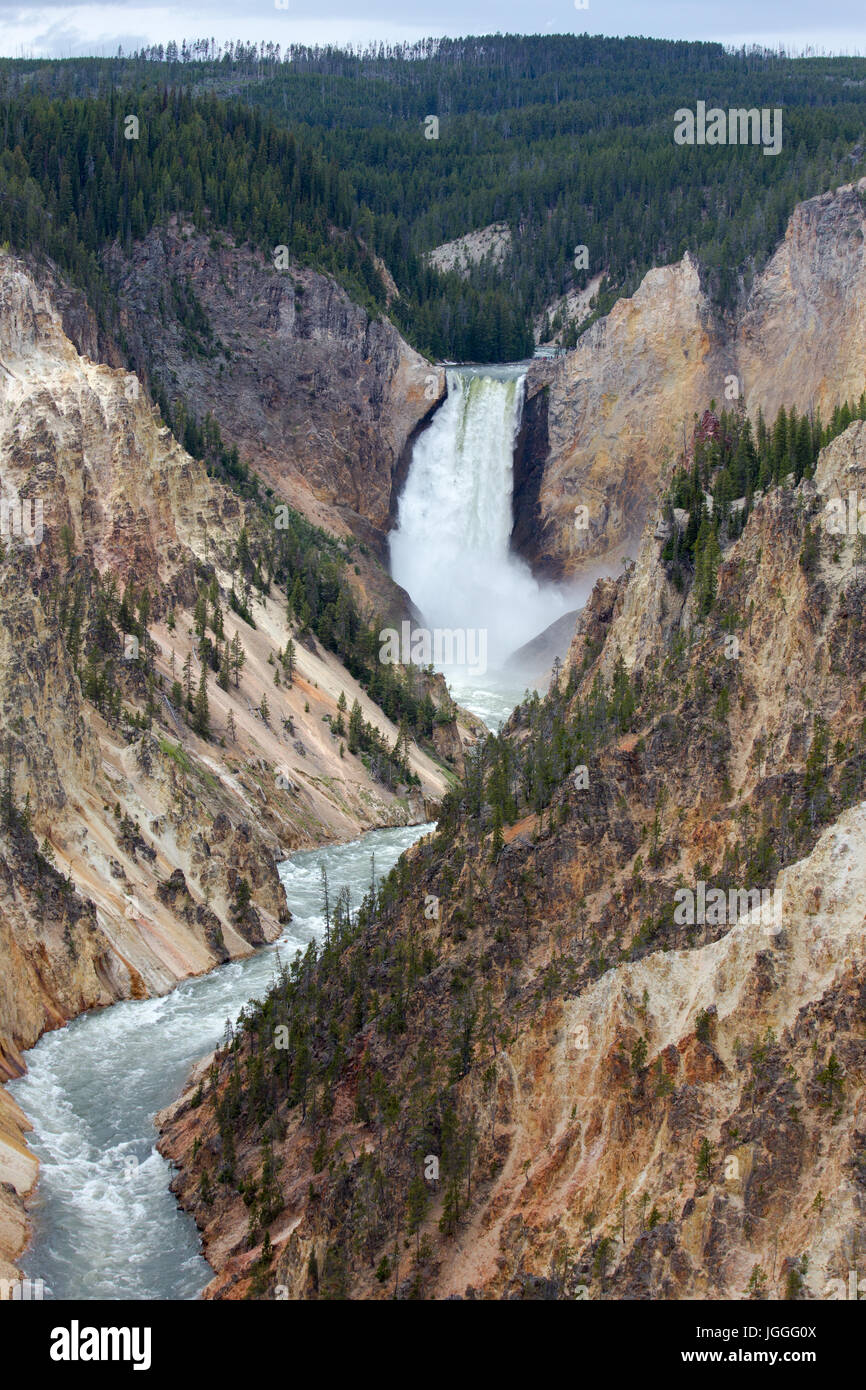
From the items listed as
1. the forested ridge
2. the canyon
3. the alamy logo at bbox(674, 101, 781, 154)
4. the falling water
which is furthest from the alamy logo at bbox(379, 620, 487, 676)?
the alamy logo at bbox(674, 101, 781, 154)

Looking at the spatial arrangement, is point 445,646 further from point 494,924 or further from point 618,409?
point 494,924

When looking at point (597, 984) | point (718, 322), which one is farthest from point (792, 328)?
point (597, 984)

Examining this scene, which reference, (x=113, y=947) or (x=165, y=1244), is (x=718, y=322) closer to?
(x=113, y=947)

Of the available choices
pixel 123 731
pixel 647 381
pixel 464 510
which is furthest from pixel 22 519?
pixel 647 381

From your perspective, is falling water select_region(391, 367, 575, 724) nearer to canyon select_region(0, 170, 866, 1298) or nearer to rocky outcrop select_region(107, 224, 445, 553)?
rocky outcrop select_region(107, 224, 445, 553)

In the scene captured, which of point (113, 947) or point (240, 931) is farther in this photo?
point (240, 931)
